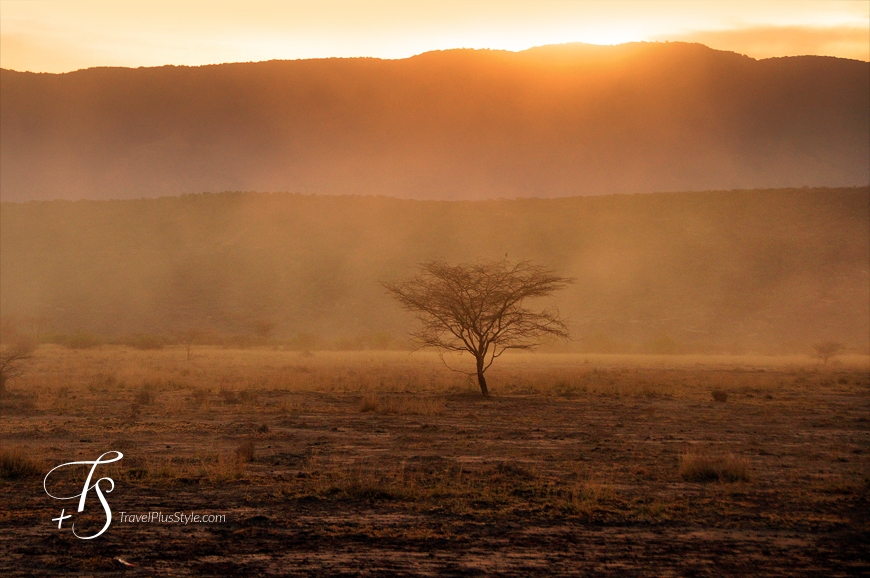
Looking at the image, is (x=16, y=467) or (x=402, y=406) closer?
(x=16, y=467)

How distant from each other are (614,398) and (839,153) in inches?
5190

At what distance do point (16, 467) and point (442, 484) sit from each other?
6465mm

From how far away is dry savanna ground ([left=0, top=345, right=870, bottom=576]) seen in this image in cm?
822

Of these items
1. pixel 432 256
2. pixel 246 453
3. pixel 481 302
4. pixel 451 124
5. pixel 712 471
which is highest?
pixel 451 124

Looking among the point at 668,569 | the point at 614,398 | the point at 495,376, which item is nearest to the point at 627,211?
the point at 495,376

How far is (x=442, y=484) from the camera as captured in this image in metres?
11.6

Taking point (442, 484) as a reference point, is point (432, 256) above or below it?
above

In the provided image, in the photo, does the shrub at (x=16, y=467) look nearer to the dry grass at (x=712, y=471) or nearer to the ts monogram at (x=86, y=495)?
the ts monogram at (x=86, y=495)

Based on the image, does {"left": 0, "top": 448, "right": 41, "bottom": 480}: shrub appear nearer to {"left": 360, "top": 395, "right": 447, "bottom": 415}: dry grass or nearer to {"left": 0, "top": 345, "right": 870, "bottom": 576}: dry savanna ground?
{"left": 0, "top": 345, "right": 870, "bottom": 576}: dry savanna ground

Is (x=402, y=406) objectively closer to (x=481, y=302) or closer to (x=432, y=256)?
(x=481, y=302)

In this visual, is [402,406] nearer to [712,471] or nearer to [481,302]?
[481,302]

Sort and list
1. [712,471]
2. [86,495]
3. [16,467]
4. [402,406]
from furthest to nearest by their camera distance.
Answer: [402,406] → [712,471] → [16,467] → [86,495]

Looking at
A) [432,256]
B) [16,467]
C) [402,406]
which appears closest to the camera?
[16,467]

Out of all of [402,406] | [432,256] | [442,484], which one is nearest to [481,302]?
[402,406]
